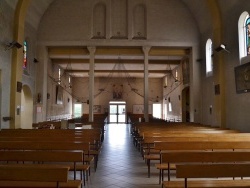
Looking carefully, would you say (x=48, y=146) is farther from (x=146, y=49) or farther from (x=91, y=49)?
(x=146, y=49)

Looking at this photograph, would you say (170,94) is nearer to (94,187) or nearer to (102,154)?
(102,154)

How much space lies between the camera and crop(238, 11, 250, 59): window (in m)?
9.49

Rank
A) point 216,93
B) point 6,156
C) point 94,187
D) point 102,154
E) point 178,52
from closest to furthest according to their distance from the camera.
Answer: point 6,156
point 94,187
point 102,154
point 216,93
point 178,52

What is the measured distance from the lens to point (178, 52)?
A: 50.8 feet

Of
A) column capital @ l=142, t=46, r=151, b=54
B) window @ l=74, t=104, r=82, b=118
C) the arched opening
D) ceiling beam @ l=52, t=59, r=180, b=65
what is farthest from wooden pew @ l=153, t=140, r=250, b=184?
window @ l=74, t=104, r=82, b=118

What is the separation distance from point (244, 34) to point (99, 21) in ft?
24.6

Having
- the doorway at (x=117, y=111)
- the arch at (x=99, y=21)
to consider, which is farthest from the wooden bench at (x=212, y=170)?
the doorway at (x=117, y=111)

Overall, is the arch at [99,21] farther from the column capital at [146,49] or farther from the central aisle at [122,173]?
the central aisle at [122,173]

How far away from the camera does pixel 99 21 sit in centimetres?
1434

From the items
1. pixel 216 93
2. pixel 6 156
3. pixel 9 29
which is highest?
pixel 9 29

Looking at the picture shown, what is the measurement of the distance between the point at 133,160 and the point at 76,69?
17.3m

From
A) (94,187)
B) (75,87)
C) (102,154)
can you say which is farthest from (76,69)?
(94,187)

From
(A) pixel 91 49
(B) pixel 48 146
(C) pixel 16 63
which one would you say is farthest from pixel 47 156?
(A) pixel 91 49

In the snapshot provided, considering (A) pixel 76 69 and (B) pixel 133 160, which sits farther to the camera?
(A) pixel 76 69
